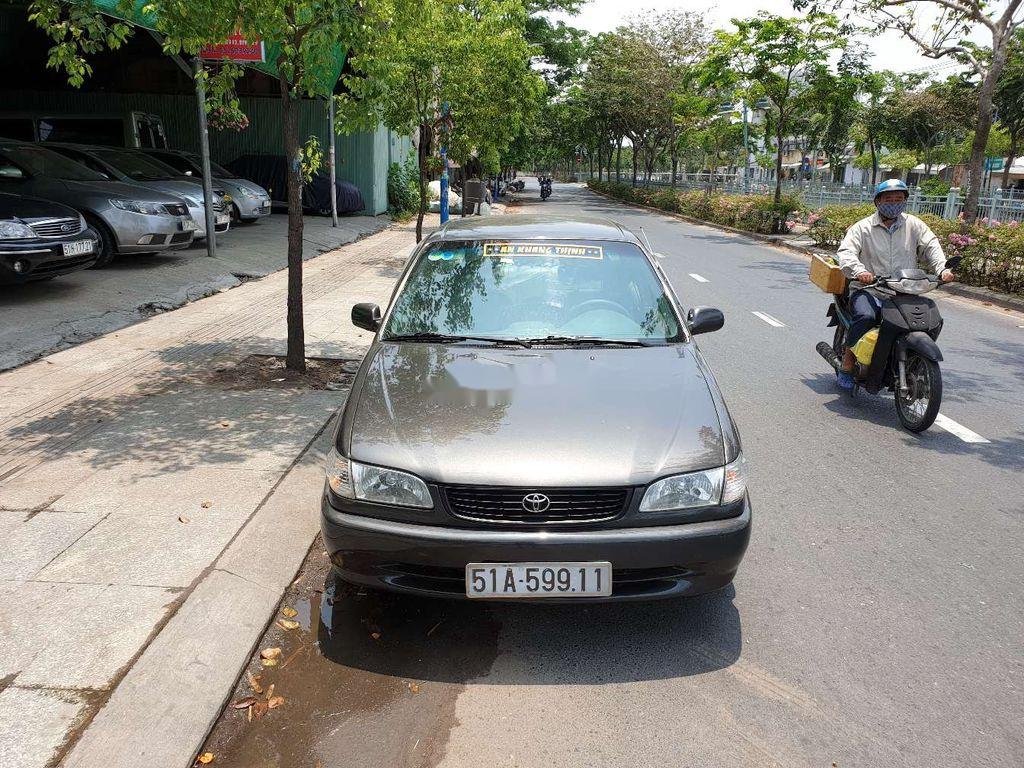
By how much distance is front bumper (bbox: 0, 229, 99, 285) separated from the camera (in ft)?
28.0

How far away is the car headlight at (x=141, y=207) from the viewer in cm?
1136

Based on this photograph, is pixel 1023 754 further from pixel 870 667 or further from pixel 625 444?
pixel 625 444

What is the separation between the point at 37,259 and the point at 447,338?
6785 millimetres

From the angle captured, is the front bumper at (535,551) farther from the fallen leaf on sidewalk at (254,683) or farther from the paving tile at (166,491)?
the paving tile at (166,491)

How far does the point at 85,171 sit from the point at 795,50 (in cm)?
1920

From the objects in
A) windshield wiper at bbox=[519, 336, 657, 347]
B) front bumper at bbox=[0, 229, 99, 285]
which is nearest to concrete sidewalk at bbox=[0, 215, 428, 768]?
windshield wiper at bbox=[519, 336, 657, 347]

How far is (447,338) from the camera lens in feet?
13.3

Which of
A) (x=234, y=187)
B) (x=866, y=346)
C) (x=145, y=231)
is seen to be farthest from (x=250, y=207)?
(x=866, y=346)

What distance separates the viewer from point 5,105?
23.5 metres

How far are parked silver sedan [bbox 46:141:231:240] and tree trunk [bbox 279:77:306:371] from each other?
7059 millimetres

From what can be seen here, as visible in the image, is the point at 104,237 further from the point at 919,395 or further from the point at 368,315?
the point at 919,395

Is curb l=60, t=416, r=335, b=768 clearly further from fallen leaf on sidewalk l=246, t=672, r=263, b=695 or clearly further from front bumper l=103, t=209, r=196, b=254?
front bumper l=103, t=209, r=196, b=254

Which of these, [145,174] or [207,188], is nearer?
[207,188]

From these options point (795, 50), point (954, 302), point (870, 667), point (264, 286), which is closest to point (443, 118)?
point (264, 286)
